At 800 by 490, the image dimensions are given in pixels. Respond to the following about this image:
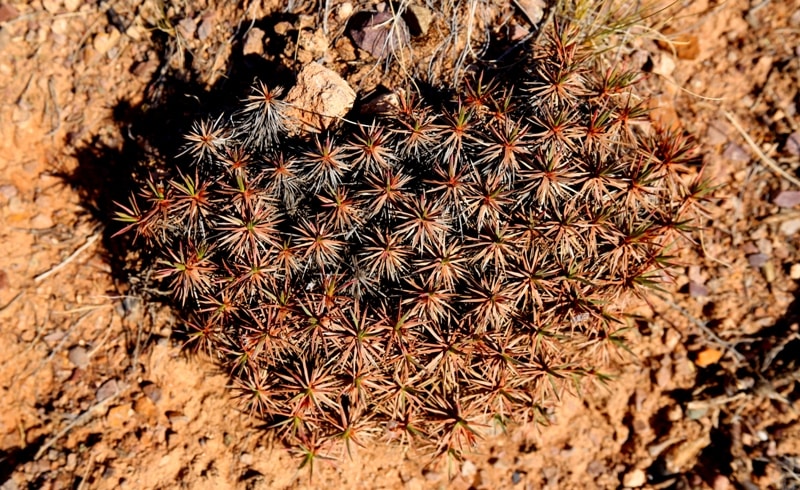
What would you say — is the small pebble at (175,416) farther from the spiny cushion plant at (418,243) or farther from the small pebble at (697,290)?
the small pebble at (697,290)

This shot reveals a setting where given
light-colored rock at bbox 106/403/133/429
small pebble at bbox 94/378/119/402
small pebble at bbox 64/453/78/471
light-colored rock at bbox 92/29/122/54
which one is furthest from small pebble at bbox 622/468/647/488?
light-colored rock at bbox 92/29/122/54

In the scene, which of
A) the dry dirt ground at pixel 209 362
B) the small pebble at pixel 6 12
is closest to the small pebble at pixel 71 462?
the dry dirt ground at pixel 209 362

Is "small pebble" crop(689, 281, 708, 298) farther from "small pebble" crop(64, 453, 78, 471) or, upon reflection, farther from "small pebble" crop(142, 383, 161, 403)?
"small pebble" crop(64, 453, 78, 471)

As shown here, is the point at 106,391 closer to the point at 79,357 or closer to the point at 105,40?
the point at 79,357

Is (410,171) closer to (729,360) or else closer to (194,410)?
(194,410)

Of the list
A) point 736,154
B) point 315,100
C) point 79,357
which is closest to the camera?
point 315,100

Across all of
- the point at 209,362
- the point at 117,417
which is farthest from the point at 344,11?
the point at 117,417
